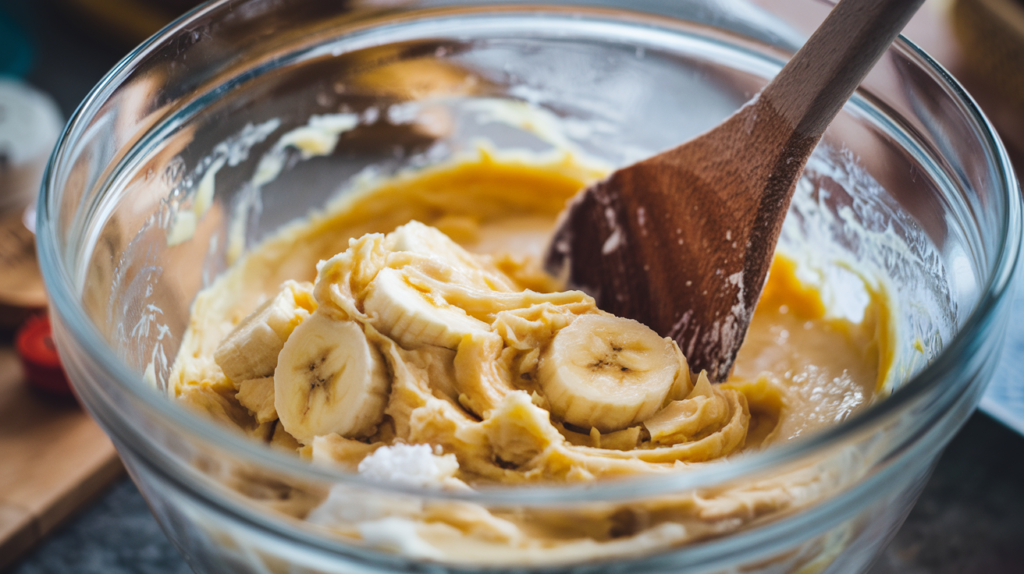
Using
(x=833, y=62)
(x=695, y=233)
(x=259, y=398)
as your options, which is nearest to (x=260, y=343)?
(x=259, y=398)

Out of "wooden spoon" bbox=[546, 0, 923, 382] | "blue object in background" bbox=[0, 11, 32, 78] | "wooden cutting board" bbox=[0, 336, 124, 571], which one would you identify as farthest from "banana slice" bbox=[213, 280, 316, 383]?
"blue object in background" bbox=[0, 11, 32, 78]

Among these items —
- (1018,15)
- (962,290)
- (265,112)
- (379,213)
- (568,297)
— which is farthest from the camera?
(1018,15)

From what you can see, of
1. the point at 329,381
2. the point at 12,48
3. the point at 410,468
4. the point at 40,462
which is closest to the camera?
the point at 410,468

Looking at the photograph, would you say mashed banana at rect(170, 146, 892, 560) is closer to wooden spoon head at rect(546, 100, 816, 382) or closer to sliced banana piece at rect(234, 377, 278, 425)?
sliced banana piece at rect(234, 377, 278, 425)

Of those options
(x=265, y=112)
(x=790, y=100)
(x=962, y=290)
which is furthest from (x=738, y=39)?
(x=265, y=112)

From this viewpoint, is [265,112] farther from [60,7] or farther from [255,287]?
[60,7]

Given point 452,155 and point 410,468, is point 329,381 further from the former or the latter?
point 452,155
